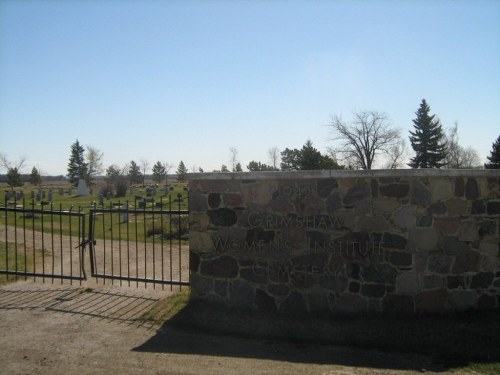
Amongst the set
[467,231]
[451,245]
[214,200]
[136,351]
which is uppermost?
[214,200]

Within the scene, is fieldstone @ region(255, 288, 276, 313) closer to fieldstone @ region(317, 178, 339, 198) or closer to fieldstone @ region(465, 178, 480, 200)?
fieldstone @ region(317, 178, 339, 198)

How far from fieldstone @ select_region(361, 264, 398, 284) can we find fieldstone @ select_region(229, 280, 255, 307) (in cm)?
162

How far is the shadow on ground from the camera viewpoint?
4.38 meters

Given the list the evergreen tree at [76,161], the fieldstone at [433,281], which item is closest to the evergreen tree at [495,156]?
the fieldstone at [433,281]

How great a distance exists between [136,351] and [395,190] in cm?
382

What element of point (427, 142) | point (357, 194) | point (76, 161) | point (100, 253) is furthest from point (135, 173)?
point (357, 194)

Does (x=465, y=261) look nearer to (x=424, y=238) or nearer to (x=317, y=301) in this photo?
(x=424, y=238)

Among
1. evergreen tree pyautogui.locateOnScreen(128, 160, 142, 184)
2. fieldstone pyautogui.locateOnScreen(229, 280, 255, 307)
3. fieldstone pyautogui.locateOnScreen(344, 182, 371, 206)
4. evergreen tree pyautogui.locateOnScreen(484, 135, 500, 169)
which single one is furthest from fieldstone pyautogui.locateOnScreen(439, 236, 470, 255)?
evergreen tree pyautogui.locateOnScreen(128, 160, 142, 184)

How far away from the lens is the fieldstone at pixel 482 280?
5520 millimetres

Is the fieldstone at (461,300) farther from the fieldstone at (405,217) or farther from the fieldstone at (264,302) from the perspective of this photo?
the fieldstone at (264,302)

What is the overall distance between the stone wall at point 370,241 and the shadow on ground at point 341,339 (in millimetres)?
263

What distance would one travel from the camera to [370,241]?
5.58m

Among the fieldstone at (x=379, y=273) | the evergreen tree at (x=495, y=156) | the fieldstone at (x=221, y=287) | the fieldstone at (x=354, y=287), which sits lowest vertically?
the fieldstone at (x=221, y=287)

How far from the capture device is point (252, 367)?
426cm
